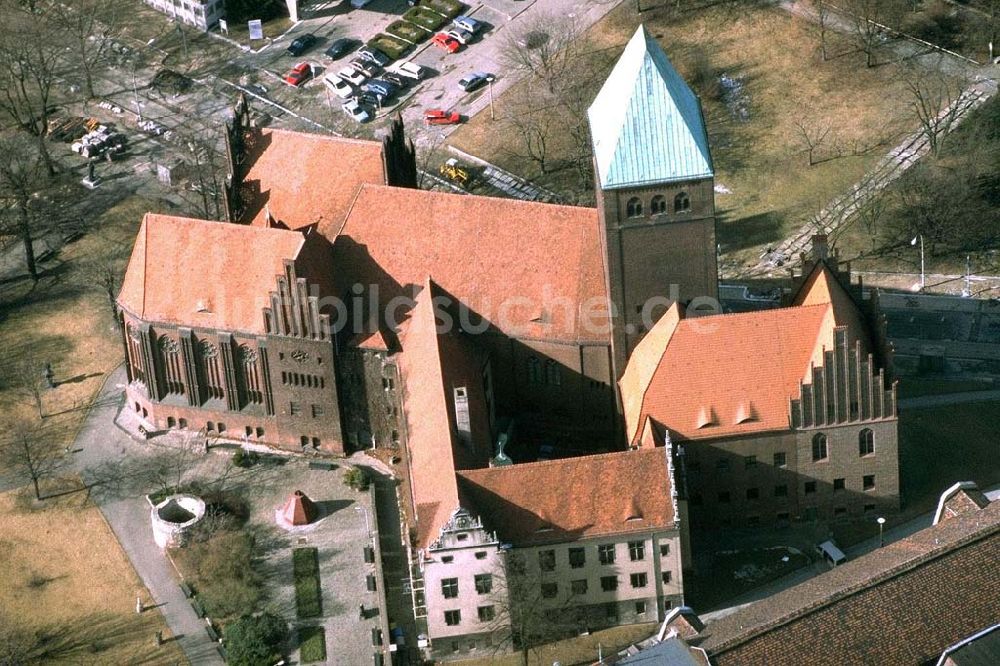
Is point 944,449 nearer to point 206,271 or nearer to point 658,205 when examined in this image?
point 658,205

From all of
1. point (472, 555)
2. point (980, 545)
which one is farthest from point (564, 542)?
point (980, 545)

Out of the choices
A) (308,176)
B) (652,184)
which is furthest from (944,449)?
(308,176)

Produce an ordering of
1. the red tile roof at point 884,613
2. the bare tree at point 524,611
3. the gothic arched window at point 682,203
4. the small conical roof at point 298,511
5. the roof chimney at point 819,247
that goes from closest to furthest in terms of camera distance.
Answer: the red tile roof at point 884,613 → the bare tree at point 524,611 → the gothic arched window at point 682,203 → the roof chimney at point 819,247 → the small conical roof at point 298,511

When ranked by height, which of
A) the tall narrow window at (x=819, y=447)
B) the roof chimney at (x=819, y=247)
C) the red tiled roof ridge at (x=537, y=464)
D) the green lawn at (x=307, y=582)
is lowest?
the green lawn at (x=307, y=582)

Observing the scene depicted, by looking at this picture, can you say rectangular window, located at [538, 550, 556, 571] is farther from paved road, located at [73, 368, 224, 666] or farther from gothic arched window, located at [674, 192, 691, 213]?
gothic arched window, located at [674, 192, 691, 213]

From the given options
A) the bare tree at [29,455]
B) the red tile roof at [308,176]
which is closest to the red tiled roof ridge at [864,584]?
the red tile roof at [308,176]

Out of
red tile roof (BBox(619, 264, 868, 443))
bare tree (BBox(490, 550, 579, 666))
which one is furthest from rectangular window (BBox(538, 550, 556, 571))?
red tile roof (BBox(619, 264, 868, 443))

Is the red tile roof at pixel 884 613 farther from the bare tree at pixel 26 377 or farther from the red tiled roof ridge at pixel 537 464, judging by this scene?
the bare tree at pixel 26 377
